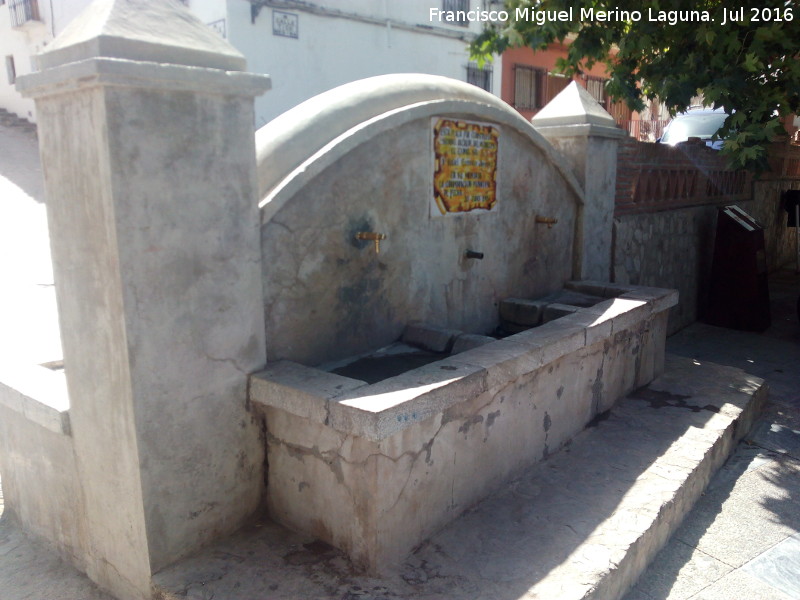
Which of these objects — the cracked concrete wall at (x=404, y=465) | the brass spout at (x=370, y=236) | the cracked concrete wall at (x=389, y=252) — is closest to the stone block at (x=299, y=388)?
the cracked concrete wall at (x=404, y=465)

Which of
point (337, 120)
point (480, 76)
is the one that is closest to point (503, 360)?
point (337, 120)

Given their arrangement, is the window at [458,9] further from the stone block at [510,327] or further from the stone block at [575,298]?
the stone block at [510,327]

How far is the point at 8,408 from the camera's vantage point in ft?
11.0

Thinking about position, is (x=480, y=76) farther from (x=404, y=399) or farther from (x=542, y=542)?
(x=404, y=399)

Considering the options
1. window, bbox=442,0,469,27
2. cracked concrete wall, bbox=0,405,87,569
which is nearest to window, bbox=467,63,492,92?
window, bbox=442,0,469,27

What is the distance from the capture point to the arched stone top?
326 cm

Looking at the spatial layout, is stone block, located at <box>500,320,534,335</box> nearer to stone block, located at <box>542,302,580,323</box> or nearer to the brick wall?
stone block, located at <box>542,302,580,323</box>

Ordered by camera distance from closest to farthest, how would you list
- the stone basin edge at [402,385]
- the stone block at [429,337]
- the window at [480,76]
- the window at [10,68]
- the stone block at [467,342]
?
the stone basin edge at [402,385]
the stone block at [467,342]
the stone block at [429,337]
the window at [480,76]
the window at [10,68]

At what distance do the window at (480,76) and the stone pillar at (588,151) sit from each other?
11.4m

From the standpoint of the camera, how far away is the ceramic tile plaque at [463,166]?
4.19 metres

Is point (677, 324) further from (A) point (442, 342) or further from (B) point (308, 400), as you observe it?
(B) point (308, 400)

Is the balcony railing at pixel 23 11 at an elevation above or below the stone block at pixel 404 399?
above

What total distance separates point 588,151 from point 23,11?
60.2 ft

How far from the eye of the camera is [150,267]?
8.54ft
